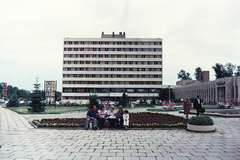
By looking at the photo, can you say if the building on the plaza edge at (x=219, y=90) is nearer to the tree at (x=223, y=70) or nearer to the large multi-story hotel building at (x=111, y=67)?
the large multi-story hotel building at (x=111, y=67)

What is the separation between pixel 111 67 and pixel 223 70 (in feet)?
148

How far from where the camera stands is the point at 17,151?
6.39 m

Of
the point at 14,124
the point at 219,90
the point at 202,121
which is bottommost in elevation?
the point at 14,124

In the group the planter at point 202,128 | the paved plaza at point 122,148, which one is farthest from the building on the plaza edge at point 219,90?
the paved plaza at point 122,148

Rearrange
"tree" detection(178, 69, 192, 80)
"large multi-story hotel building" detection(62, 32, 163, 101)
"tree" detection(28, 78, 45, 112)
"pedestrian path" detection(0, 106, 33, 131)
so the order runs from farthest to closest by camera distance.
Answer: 1. "tree" detection(178, 69, 192, 80)
2. "large multi-story hotel building" detection(62, 32, 163, 101)
3. "tree" detection(28, 78, 45, 112)
4. "pedestrian path" detection(0, 106, 33, 131)

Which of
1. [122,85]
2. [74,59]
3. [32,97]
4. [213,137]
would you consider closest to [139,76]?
[122,85]

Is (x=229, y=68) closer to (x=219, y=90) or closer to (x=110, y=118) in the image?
(x=219, y=90)

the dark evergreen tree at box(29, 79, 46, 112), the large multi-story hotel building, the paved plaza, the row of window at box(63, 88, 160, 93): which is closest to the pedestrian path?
the paved plaza

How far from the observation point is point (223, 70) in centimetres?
7738

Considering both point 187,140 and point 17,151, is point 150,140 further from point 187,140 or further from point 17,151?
point 17,151

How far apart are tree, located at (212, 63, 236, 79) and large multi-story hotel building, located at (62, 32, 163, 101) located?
27500 millimetres

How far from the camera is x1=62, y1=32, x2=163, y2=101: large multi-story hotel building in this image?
67.7m

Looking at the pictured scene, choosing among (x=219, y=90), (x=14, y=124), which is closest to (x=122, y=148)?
(x=14, y=124)

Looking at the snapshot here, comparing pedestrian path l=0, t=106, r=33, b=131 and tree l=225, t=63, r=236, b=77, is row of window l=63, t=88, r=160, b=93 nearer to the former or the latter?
tree l=225, t=63, r=236, b=77
